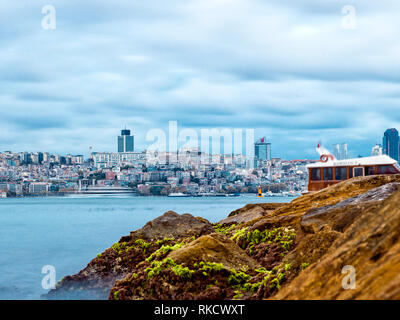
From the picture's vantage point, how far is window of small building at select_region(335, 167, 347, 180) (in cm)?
3662

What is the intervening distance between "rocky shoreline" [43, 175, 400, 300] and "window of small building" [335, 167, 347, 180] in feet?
56.3

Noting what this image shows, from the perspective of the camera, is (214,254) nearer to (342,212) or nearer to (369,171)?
(342,212)

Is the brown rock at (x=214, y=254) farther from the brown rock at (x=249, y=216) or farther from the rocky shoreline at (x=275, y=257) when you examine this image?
the brown rock at (x=249, y=216)

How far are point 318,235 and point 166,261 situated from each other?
11.6 ft

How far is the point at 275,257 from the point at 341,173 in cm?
2472

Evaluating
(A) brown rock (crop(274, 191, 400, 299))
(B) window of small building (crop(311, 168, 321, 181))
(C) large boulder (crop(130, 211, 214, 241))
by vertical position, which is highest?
(B) window of small building (crop(311, 168, 321, 181))

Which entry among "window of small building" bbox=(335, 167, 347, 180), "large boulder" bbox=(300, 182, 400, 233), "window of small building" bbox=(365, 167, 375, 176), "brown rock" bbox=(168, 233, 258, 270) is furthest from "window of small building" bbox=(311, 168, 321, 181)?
"brown rock" bbox=(168, 233, 258, 270)

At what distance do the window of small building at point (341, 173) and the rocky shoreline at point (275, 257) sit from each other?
56.3 feet

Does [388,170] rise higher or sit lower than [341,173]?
higher

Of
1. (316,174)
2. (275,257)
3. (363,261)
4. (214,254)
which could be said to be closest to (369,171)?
(316,174)

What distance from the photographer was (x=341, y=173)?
36.9m

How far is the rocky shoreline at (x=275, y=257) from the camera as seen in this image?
7.66 metres

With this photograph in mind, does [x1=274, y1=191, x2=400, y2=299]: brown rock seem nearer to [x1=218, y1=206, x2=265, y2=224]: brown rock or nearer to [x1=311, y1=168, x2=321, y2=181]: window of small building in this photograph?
[x1=218, y1=206, x2=265, y2=224]: brown rock
